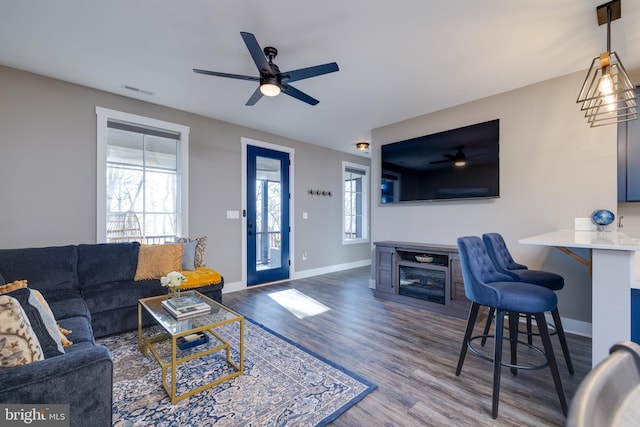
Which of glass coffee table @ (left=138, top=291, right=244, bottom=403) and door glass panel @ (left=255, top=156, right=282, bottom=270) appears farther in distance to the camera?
door glass panel @ (left=255, top=156, right=282, bottom=270)

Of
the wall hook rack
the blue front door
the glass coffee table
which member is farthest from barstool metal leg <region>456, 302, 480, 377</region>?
the wall hook rack

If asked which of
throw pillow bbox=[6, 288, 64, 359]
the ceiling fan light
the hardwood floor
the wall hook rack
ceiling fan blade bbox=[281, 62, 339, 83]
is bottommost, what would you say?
the hardwood floor

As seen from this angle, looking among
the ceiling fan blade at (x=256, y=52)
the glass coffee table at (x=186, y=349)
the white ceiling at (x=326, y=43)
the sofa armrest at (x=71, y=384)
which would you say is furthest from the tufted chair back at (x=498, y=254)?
the sofa armrest at (x=71, y=384)

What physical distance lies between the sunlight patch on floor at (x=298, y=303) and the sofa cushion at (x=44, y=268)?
7.14ft

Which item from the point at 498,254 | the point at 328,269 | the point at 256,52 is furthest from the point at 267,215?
the point at 498,254

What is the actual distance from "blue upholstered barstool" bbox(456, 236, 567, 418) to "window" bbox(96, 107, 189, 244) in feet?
11.5

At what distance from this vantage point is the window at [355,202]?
6.16 meters

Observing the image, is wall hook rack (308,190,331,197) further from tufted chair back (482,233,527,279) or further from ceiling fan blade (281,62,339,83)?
tufted chair back (482,233,527,279)

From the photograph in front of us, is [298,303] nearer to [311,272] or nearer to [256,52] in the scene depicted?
[311,272]

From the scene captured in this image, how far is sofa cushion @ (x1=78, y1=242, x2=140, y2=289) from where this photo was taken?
Answer: 8.87 feet

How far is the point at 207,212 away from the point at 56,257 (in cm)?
174

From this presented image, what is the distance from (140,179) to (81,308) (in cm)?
189

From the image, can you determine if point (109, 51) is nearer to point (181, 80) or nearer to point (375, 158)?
point (181, 80)

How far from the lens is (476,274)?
5.94 ft
